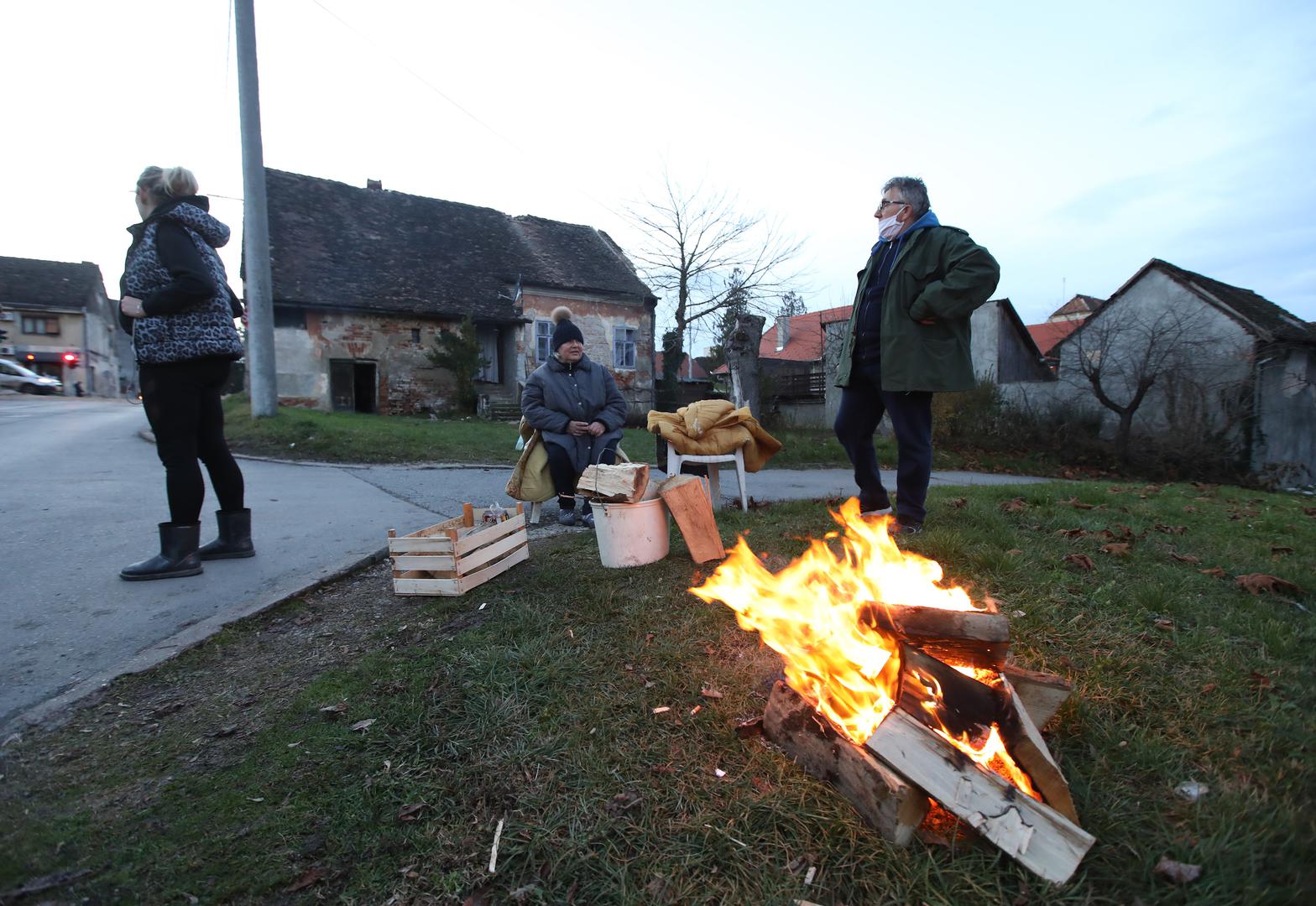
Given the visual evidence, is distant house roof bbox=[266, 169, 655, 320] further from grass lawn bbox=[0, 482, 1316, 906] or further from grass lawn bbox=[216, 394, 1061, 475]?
grass lawn bbox=[0, 482, 1316, 906]

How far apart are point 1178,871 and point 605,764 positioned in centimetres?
132

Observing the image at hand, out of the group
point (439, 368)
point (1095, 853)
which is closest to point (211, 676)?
point (1095, 853)

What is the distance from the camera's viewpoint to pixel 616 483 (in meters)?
3.53

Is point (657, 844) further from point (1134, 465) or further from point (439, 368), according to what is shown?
point (439, 368)

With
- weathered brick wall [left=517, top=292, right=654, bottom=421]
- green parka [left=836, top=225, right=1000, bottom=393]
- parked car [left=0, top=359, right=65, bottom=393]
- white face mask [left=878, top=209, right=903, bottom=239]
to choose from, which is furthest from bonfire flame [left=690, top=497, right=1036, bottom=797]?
parked car [left=0, top=359, right=65, bottom=393]

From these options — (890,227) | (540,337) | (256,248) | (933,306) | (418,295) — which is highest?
(418,295)

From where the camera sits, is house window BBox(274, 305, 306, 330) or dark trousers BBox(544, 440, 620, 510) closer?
dark trousers BBox(544, 440, 620, 510)

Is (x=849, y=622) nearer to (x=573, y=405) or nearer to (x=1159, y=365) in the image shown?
(x=573, y=405)

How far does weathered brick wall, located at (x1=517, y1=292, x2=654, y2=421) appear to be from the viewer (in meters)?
23.8

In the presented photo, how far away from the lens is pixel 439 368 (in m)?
22.2

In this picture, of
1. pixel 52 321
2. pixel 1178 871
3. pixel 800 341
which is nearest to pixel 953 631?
pixel 1178 871

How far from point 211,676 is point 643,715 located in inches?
67.8

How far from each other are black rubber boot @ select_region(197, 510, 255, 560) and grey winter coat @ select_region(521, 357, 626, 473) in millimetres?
1827

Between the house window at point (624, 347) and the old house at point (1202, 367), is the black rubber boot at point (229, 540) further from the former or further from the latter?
the house window at point (624, 347)
